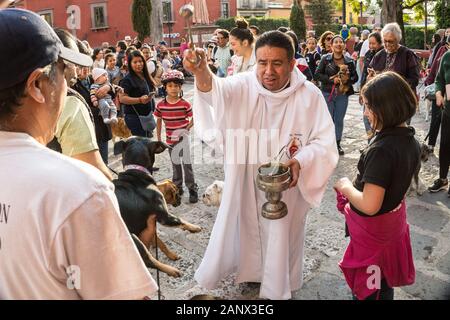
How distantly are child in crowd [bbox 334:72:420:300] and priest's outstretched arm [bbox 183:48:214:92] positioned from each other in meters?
0.98

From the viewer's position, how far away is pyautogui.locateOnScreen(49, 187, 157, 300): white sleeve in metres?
1.09

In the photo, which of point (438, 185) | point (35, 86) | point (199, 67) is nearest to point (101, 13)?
point (438, 185)

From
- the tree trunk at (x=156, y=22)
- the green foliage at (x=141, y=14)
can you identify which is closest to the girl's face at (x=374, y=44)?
the tree trunk at (x=156, y=22)

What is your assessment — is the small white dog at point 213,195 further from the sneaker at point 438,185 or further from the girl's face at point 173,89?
the sneaker at point 438,185

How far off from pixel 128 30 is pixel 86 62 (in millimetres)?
36469

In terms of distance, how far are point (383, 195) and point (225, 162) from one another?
1.29m

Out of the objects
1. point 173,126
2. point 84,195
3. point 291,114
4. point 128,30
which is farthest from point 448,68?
point 128,30

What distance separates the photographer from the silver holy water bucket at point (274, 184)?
252cm

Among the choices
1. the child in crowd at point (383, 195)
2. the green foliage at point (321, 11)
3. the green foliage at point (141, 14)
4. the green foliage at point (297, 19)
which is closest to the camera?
the child in crowd at point (383, 195)

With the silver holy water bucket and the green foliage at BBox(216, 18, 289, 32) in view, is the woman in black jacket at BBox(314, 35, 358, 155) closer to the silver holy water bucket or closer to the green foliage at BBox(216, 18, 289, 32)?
the silver holy water bucket

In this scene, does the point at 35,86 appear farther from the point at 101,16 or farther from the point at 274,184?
the point at 101,16

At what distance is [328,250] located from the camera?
13.6 feet

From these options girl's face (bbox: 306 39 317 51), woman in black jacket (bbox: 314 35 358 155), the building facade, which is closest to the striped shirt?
woman in black jacket (bbox: 314 35 358 155)

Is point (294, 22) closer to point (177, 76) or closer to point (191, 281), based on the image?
point (177, 76)
